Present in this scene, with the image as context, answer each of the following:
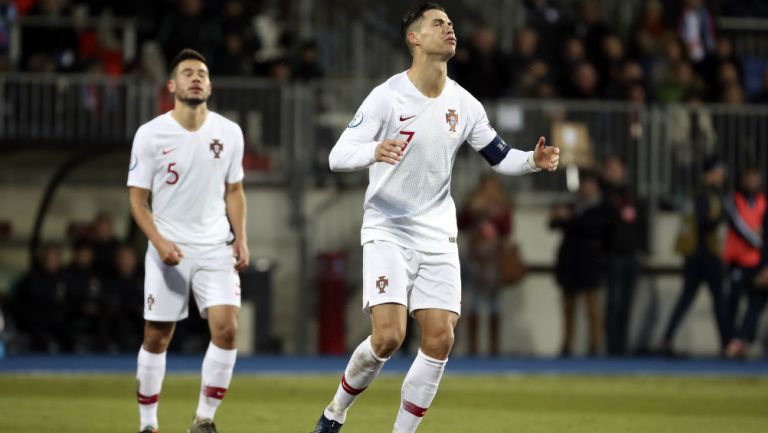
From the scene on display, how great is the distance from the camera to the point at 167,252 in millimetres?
9695

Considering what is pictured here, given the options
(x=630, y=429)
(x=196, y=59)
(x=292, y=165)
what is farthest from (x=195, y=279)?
(x=292, y=165)

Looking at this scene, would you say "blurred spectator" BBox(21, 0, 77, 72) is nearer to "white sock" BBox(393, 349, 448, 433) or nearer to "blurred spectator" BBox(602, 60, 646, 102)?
"blurred spectator" BBox(602, 60, 646, 102)

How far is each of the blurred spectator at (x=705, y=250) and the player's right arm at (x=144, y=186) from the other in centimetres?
1056

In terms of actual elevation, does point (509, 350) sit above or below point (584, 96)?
below

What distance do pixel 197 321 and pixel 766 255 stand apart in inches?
283

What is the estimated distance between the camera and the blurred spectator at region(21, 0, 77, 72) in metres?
19.8

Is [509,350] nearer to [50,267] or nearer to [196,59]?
[50,267]

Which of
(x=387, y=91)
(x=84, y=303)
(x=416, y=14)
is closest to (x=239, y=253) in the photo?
(x=387, y=91)

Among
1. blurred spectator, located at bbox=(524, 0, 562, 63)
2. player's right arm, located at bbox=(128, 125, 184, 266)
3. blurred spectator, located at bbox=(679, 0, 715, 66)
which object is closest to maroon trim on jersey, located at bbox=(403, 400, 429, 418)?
player's right arm, located at bbox=(128, 125, 184, 266)

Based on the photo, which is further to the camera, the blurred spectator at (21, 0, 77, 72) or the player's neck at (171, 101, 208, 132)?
the blurred spectator at (21, 0, 77, 72)

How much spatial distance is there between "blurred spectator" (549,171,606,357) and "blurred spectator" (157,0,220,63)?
5170 millimetres

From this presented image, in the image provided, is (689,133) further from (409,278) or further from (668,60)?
(409,278)

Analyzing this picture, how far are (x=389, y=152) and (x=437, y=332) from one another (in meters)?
1.19

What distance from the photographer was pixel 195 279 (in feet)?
32.8
